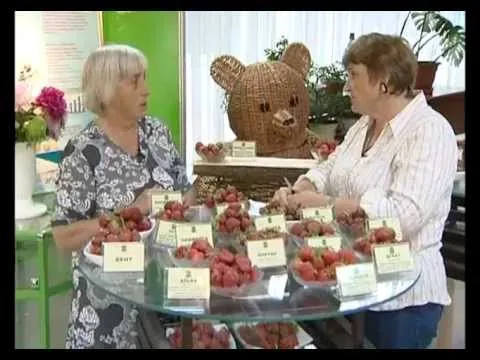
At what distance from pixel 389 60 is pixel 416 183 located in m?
0.34

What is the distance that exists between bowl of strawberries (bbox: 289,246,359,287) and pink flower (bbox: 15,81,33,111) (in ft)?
3.77

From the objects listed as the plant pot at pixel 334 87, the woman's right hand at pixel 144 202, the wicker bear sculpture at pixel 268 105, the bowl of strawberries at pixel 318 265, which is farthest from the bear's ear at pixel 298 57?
the bowl of strawberries at pixel 318 265

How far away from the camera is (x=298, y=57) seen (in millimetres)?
2922

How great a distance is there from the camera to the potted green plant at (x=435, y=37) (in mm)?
2941

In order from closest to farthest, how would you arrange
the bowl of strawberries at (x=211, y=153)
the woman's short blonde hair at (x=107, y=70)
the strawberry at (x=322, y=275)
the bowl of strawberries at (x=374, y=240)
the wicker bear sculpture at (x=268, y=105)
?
the strawberry at (x=322, y=275), the bowl of strawberries at (x=374, y=240), the woman's short blonde hair at (x=107, y=70), the bowl of strawberries at (x=211, y=153), the wicker bear sculpture at (x=268, y=105)

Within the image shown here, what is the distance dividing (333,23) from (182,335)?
2530 millimetres

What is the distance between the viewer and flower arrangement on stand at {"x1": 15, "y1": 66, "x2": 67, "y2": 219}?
7.00ft

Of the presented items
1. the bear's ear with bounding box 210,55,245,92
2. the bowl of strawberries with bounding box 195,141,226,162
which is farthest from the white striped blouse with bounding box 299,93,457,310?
the bear's ear with bounding box 210,55,245,92

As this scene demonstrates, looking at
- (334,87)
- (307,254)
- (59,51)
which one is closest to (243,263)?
(307,254)

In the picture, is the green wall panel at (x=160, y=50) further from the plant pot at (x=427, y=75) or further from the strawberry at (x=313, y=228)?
the strawberry at (x=313, y=228)

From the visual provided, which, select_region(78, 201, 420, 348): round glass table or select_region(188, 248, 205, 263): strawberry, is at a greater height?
select_region(188, 248, 205, 263): strawberry

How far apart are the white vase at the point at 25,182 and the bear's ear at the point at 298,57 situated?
124 cm

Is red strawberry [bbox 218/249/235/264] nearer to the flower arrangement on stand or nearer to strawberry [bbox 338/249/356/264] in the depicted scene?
strawberry [bbox 338/249/356/264]

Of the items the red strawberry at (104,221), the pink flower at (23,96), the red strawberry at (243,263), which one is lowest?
the red strawberry at (243,263)
